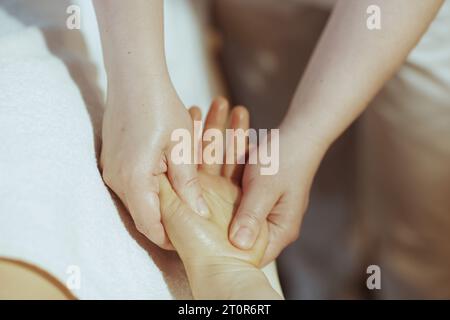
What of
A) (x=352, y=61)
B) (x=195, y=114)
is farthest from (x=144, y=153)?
(x=352, y=61)

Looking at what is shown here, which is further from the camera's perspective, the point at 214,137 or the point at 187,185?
the point at 214,137

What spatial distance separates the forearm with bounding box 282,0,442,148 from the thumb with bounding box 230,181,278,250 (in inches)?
3.5

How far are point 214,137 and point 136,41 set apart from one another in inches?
6.7

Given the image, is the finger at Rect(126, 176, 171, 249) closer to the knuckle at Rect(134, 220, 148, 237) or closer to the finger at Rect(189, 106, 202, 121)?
the knuckle at Rect(134, 220, 148, 237)

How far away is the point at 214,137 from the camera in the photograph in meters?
0.68

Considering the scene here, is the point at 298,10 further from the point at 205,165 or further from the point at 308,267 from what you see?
the point at 308,267

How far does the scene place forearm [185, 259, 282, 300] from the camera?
50 cm

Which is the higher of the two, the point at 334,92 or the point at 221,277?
the point at 334,92

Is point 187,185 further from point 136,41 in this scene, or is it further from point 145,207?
point 136,41

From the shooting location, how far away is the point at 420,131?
2.85 ft

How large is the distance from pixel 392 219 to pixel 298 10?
16.9 inches

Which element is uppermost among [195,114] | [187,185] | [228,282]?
[195,114]

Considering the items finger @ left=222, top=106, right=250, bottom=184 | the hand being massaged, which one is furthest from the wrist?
finger @ left=222, top=106, right=250, bottom=184

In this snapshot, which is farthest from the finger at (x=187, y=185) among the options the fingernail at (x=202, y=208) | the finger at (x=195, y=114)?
the finger at (x=195, y=114)
